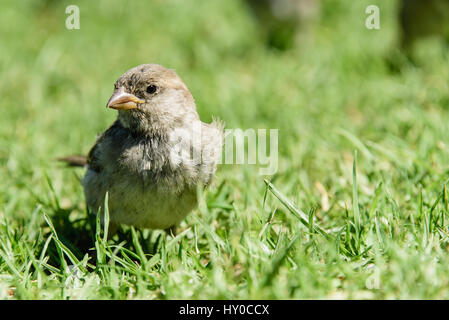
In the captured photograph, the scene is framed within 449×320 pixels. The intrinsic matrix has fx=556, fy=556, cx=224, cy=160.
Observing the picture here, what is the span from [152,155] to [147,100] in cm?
31

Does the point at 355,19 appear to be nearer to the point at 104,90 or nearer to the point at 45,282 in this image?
the point at 104,90

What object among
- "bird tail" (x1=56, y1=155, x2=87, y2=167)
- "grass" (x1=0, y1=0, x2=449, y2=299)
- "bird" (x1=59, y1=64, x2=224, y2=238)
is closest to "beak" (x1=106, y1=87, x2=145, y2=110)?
"bird" (x1=59, y1=64, x2=224, y2=238)

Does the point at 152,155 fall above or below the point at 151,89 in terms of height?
below

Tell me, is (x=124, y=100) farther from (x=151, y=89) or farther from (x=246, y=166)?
(x=246, y=166)

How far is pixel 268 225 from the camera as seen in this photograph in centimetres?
277

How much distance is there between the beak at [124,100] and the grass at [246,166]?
0.62 m

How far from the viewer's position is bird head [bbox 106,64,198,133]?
295 centimetres

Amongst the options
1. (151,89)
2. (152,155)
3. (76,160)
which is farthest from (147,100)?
(76,160)

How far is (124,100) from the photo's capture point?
2.92m

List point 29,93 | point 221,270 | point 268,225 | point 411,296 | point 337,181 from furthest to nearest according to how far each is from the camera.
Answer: point 29,93, point 337,181, point 268,225, point 221,270, point 411,296

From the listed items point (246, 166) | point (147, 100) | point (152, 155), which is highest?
point (147, 100)

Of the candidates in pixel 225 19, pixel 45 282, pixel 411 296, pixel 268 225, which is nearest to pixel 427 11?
pixel 225 19

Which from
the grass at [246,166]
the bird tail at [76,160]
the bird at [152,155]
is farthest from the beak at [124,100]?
the bird tail at [76,160]

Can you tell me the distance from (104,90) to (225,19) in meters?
2.66
